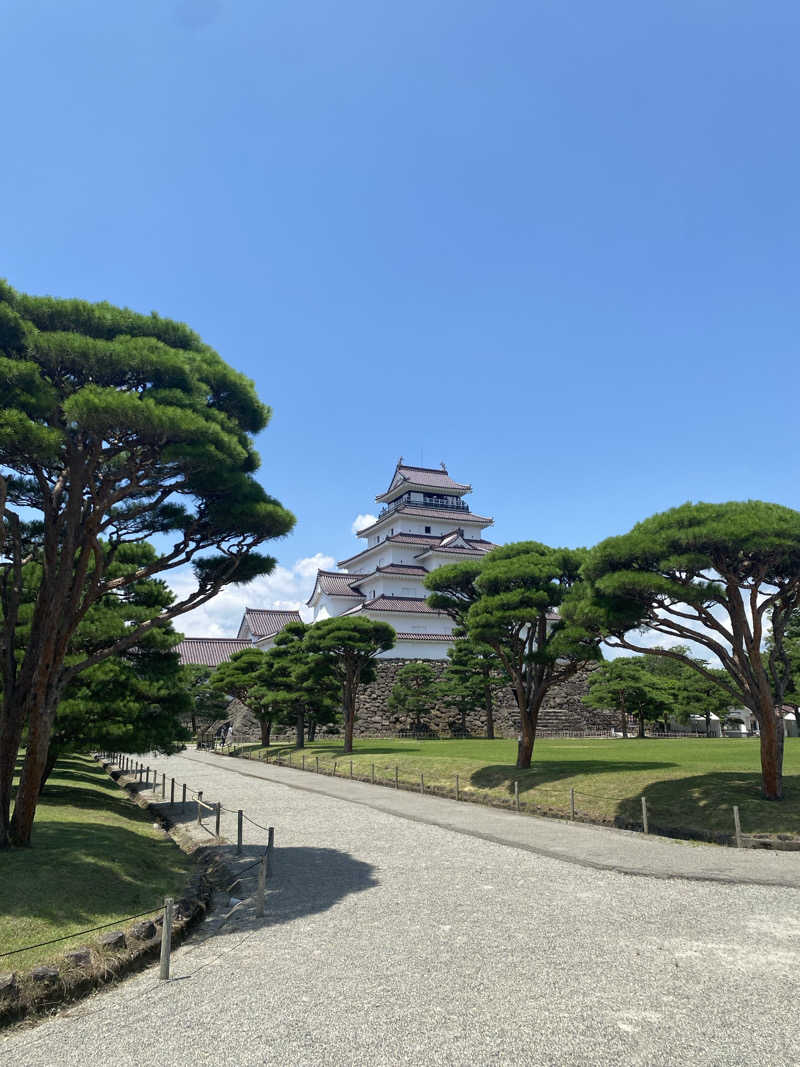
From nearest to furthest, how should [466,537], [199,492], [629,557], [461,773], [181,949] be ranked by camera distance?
[181,949]
[199,492]
[629,557]
[461,773]
[466,537]

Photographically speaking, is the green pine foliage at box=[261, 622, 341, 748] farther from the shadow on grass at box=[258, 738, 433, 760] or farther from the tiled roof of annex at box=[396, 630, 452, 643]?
the tiled roof of annex at box=[396, 630, 452, 643]

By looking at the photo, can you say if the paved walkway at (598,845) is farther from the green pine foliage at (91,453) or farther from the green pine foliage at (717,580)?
the green pine foliage at (91,453)

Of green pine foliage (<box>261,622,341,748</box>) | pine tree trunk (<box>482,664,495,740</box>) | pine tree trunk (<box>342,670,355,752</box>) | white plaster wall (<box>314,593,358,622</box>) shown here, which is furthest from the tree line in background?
white plaster wall (<box>314,593,358,622</box>)

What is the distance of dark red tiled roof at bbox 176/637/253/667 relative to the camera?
59781mm

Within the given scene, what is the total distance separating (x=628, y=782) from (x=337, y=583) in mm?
37991

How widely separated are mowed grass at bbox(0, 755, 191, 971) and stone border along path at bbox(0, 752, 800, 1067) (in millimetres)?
1115

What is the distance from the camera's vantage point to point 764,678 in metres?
14.8

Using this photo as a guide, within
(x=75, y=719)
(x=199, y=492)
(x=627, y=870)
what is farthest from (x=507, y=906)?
(x=75, y=719)

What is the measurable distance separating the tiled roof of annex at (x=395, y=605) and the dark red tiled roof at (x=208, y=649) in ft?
59.0

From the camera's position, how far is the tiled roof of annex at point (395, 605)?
46.5 metres

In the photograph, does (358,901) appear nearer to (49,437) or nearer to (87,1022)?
(87,1022)

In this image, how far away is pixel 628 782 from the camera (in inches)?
685

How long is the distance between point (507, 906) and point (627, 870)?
2844mm

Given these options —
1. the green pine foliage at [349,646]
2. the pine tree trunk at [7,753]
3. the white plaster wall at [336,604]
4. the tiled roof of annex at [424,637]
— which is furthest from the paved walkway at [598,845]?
the white plaster wall at [336,604]
